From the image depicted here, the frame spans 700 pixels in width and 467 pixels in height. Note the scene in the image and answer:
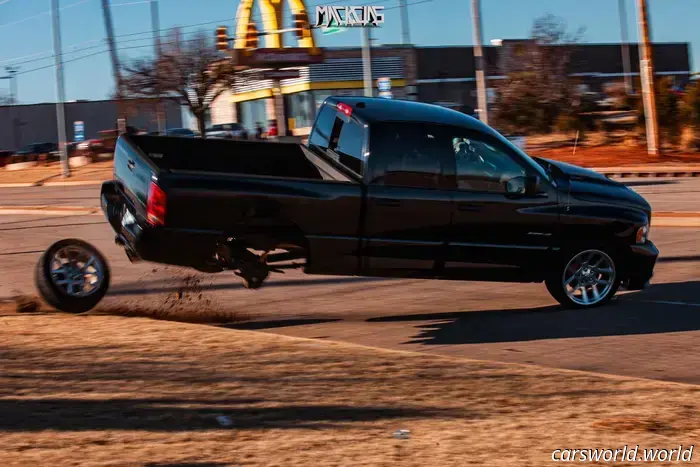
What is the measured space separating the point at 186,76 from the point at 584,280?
1806 inches

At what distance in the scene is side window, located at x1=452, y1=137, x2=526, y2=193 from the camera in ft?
32.0

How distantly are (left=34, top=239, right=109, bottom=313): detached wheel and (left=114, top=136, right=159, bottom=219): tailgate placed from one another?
2.26 feet

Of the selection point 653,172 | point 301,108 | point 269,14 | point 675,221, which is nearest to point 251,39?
point 269,14

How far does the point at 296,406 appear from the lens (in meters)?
6.21

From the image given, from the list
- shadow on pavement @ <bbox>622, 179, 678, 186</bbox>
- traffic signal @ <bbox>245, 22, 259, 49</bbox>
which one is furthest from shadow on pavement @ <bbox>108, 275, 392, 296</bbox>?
traffic signal @ <bbox>245, 22, 259, 49</bbox>

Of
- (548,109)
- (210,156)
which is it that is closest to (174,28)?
(548,109)

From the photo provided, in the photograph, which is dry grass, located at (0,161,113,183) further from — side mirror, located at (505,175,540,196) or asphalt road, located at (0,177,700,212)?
side mirror, located at (505,175,540,196)

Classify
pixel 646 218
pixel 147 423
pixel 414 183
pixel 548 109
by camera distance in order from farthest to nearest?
pixel 548 109
pixel 646 218
pixel 414 183
pixel 147 423

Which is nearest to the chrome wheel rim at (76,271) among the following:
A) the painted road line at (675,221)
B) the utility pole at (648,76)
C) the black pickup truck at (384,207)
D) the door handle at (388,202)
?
the black pickup truck at (384,207)

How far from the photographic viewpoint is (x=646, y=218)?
10.6 meters

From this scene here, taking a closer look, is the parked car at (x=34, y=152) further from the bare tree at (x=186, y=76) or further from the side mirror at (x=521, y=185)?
the side mirror at (x=521, y=185)

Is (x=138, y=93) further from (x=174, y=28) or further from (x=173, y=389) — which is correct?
(x=173, y=389)

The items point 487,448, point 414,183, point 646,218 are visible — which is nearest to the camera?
point 487,448

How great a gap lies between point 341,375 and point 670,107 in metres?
38.9
